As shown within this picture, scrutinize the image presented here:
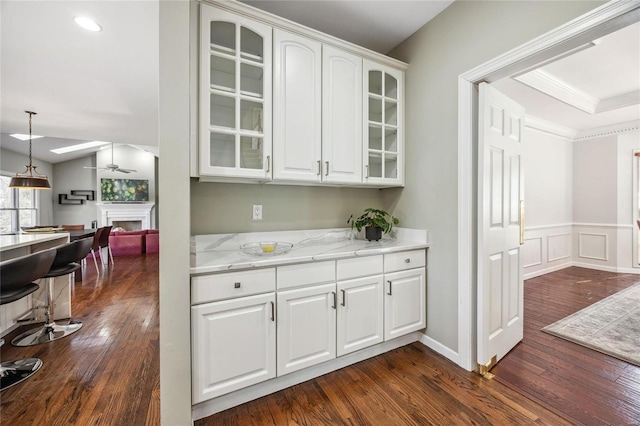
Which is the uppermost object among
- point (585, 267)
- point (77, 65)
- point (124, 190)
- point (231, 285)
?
point (77, 65)

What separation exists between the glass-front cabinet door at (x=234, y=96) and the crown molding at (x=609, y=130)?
6148 mm

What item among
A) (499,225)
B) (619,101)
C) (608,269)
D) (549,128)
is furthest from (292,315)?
(608,269)

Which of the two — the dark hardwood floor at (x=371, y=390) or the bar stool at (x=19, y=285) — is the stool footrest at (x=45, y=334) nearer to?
the dark hardwood floor at (x=371, y=390)

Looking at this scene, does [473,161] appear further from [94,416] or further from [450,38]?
[94,416]

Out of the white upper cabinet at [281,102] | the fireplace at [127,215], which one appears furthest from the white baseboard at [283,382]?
the fireplace at [127,215]

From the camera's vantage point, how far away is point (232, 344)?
4.89ft

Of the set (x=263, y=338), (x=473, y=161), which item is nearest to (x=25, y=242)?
(x=263, y=338)

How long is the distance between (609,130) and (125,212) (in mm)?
12115

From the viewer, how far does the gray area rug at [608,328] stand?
2.16m

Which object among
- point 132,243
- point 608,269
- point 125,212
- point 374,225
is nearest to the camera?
point 374,225

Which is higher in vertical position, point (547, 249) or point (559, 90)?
point (559, 90)

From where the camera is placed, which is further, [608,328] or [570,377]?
[608,328]

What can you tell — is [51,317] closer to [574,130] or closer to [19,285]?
[19,285]

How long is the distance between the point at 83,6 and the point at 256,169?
1805 mm
